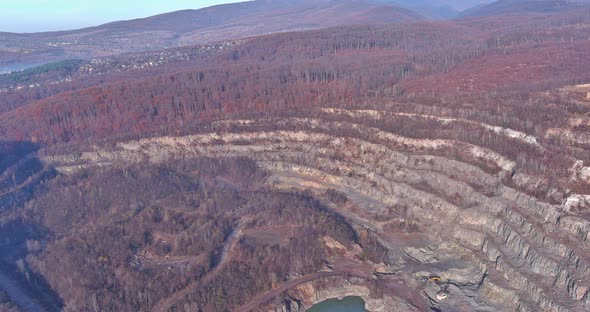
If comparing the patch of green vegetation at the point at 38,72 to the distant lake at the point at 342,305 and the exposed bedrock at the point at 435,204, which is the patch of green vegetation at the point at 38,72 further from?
the distant lake at the point at 342,305

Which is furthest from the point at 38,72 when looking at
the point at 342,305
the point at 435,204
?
the point at 342,305

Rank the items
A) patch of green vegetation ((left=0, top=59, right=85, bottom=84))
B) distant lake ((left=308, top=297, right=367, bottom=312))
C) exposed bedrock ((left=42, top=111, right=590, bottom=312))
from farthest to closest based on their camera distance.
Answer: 1. patch of green vegetation ((left=0, top=59, right=85, bottom=84))
2. distant lake ((left=308, top=297, right=367, bottom=312))
3. exposed bedrock ((left=42, top=111, right=590, bottom=312))

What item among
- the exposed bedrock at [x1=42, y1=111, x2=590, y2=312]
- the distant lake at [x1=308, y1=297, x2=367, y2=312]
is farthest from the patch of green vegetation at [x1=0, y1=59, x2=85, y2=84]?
the distant lake at [x1=308, y1=297, x2=367, y2=312]

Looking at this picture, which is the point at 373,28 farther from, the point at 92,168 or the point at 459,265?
the point at 459,265

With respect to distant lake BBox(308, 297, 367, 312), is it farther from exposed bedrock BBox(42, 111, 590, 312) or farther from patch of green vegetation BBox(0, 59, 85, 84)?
patch of green vegetation BBox(0, 59, 85, 84)

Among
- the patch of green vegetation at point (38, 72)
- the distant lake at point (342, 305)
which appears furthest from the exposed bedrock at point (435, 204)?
the patch of green vegetation at point (38, 72)

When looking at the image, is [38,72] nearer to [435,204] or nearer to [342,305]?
[435,204]
